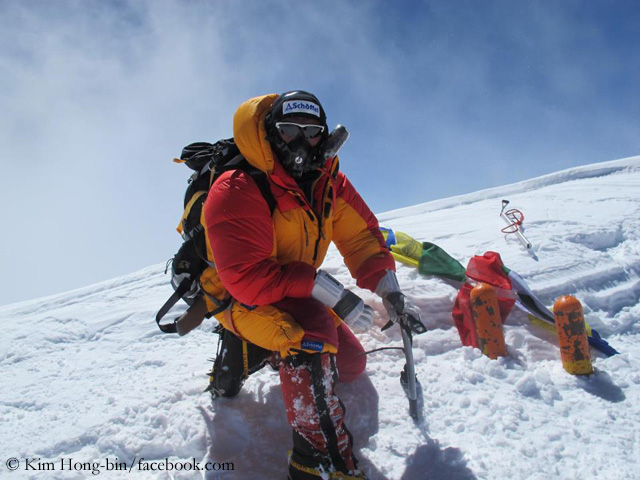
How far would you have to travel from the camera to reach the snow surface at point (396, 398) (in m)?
2.39

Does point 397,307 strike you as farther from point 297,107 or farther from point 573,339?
point 297,107

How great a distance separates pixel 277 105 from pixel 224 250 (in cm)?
100

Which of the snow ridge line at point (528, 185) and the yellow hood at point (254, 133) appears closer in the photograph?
the yellow hood at point (254, 133)

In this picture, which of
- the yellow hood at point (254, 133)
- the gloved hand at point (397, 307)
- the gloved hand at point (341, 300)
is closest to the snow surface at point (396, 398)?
the gloved hand at point (397, 307)

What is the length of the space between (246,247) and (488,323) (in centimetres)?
196

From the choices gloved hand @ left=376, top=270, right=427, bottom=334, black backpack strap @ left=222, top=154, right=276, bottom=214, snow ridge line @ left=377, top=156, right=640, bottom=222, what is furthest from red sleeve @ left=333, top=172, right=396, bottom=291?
snow ridge line @ left=377, top=156, right=640, bottom=222

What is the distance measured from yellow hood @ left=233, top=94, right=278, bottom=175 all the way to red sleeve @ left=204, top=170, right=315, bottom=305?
146mm

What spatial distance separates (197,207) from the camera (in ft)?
9.23

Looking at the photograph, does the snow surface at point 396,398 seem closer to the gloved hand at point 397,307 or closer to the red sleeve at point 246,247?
the gloved hand at point 397,307

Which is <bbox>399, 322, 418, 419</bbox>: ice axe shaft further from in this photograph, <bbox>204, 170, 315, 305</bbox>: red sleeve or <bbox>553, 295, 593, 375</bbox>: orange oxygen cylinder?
<bbox>553, 295, 593, 375</bbox>: orange oxygen cylinder

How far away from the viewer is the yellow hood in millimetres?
2609

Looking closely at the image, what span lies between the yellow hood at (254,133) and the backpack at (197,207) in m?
0.08

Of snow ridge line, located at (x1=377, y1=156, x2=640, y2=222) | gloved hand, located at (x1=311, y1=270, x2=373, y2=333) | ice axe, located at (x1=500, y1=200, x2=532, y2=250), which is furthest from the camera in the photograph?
snow ridge line, located at (x1=377, y1=156, x2=640, y2=222)

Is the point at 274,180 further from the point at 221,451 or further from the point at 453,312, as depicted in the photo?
the point at 453,312
